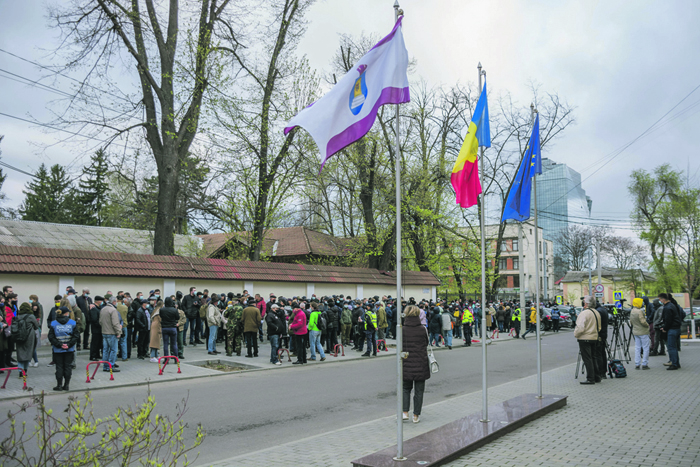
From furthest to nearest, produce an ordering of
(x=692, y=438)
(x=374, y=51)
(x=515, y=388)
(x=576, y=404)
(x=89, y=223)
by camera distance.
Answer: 1. (x=89, y=223)
2. (x=515, y=388)
3. (x=576, y=404)
4. (x=692, y=438)
5. (x=374, y=51)

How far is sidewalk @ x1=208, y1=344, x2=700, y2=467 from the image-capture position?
6207mm

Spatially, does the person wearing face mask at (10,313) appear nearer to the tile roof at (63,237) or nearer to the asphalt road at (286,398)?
the asphalt road at (286,398)

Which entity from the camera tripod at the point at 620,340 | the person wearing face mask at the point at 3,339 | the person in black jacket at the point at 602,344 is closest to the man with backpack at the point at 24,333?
the person wearing face mask at the point at 3,339

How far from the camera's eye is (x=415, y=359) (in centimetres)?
822

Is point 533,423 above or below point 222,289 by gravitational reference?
below

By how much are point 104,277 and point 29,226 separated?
82.6 feet

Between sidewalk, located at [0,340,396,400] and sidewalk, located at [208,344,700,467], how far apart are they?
3592 mm

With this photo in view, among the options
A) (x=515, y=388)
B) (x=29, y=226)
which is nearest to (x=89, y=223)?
(x=29, y=226)

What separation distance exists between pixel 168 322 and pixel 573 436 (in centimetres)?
1105

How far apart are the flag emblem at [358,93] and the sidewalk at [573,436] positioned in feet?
13.6

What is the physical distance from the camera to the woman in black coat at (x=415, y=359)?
323 inches

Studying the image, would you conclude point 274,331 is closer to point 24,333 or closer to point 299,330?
point 299,330

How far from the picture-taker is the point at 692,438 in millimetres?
7082

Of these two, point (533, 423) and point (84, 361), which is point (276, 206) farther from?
point (533, 423)
